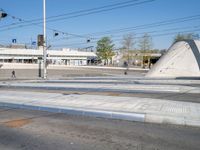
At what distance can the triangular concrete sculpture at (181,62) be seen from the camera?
91.9 feet

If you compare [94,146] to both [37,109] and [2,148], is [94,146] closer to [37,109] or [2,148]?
[2,148]

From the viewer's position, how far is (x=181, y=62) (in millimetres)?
28531

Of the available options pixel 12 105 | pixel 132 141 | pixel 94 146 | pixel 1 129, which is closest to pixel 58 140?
pixel 94 146

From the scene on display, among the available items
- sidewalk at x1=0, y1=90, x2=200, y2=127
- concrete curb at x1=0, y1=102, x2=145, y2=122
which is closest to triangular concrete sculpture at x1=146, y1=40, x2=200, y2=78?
sidewalk at x1=0, y1=90, x2=200, y2=127

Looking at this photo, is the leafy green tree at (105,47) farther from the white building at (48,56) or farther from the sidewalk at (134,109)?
the sidewalk at (134,109)

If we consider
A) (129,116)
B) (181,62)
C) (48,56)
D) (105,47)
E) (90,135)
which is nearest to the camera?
(90,135)

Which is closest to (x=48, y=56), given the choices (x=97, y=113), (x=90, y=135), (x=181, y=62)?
(x=181, y=62)

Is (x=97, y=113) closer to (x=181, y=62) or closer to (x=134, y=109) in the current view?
(x=134, y=109)

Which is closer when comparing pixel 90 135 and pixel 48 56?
pixel 90 135

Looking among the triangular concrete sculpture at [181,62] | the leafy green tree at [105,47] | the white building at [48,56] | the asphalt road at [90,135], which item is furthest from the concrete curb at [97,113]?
the leafy green tree at [105,47]

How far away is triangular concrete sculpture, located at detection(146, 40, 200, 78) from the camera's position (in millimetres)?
28000

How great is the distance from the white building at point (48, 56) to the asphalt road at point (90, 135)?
67663 millimetres

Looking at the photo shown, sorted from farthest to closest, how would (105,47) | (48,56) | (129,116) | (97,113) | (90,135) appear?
(105,47) < (48,56) < (97,113) < (129,116) < (90,135)

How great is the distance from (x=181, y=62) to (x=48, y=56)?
56630mm
